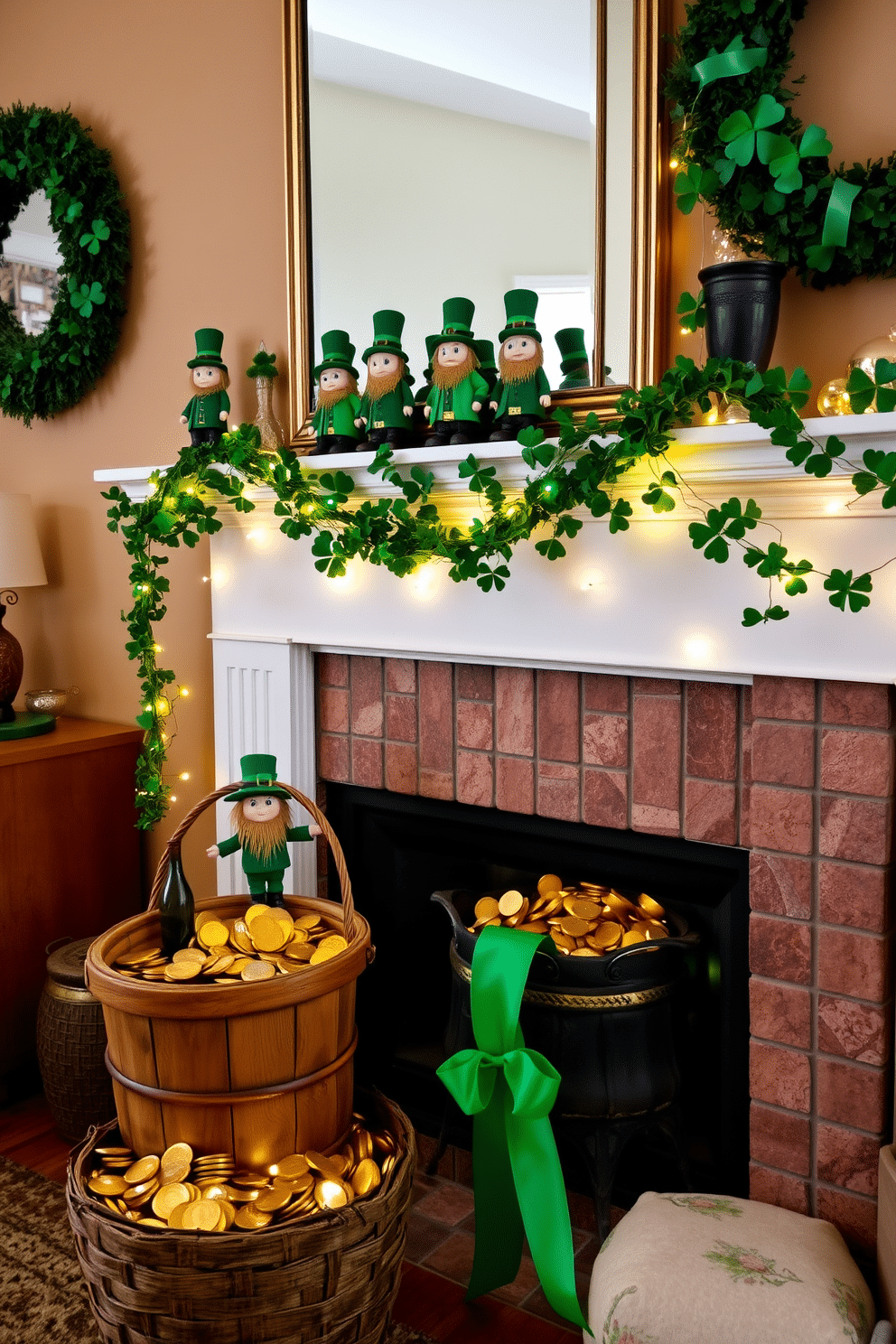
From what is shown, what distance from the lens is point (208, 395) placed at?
202 cm

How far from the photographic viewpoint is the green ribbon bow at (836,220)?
1366 millimetres

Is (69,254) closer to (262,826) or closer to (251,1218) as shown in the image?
(262,826)

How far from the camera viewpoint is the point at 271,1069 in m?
1.55

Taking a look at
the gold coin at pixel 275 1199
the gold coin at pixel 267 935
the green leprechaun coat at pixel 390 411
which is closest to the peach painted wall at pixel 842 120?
the green leprechaun coat at pixel 390 411

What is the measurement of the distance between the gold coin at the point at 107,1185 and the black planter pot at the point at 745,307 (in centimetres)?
148

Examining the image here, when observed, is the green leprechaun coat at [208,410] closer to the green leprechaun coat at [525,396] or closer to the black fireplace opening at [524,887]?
the green leprechaun coat at [525,396]

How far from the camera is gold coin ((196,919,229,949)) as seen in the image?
5.76ft

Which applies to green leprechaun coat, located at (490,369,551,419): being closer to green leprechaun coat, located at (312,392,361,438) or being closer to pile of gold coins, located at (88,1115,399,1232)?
green leprechaun coat, located at (312,392,361,438)

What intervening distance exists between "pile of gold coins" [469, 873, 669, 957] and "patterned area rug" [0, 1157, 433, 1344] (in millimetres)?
640

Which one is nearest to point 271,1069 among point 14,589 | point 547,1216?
point 547,1216

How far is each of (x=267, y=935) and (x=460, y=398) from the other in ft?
3.11

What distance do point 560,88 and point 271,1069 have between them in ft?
5.32

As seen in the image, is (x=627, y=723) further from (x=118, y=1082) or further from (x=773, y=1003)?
(x=118, y=1082)

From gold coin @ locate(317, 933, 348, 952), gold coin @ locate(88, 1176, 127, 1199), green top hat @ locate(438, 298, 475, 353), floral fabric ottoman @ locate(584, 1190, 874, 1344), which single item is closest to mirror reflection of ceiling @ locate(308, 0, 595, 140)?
green top hat @ locate(438, 298, 475, 353)
